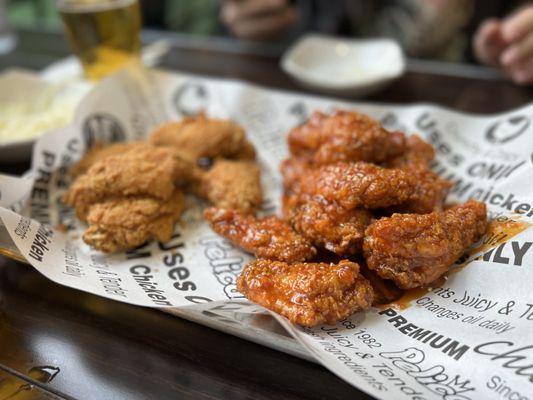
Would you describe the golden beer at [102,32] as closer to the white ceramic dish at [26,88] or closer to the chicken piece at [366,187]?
the white ceramic dish at [26,88]

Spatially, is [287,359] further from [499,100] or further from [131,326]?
[499,100]

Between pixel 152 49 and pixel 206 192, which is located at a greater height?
pixel 152 49

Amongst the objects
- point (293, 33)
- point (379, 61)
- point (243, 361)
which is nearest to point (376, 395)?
point (243, 361)

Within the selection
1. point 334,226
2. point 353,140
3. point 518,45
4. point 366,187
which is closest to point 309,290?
point 334,226

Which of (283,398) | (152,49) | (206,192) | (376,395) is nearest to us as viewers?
(376,395)

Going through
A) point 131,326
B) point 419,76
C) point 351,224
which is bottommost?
point 131,326

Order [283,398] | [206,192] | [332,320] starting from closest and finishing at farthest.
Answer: [283,398], [332,320], [206,192]

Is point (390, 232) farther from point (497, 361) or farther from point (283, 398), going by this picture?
point (283, 398)

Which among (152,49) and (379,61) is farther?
(152,49)
